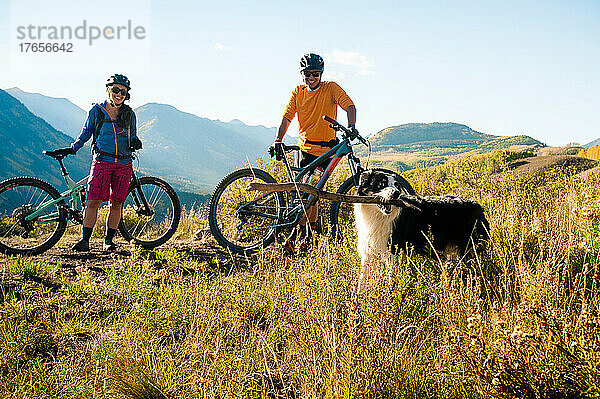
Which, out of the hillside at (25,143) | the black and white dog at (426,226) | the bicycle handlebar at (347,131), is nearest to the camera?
the black and white dog at (426,226)

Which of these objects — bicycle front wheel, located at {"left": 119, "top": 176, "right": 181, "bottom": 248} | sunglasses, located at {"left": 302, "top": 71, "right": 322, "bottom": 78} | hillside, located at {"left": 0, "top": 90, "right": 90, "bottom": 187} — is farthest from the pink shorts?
hillside, located at {"left": 0, "top": 90, "right": 90, "bottom": 187}

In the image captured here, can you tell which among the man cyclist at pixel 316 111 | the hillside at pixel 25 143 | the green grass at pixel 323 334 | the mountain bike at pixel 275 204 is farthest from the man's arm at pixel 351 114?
the hillside at pixel 25 143

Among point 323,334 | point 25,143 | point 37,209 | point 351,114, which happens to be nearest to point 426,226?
point 323,334

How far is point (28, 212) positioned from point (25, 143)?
663ft

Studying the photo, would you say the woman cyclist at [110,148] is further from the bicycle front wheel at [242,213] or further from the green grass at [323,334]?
the green grass at [323,334]

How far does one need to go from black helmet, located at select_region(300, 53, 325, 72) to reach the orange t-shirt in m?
0.26

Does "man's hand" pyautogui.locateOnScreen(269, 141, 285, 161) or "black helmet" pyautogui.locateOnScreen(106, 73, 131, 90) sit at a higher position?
"black helmet" pyautogui.locateOnScreen(106, 73, 131, 90)

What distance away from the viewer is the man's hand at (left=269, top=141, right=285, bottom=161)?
5.85 m

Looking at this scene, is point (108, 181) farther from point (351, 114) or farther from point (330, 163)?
point (351, 114)

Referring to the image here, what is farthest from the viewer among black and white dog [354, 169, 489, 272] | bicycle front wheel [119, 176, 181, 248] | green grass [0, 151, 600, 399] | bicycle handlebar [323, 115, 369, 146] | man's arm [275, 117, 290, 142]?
bicycle front wheel [119, 176, 181, 248]

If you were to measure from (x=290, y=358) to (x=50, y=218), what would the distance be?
489 centimetres

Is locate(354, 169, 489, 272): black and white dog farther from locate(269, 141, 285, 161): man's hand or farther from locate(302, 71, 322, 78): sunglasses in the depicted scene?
locate(302, 71, 322, 78): sunglasses

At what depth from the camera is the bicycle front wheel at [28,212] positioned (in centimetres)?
579

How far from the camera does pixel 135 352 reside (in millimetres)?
2557
